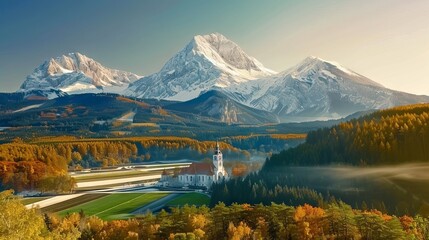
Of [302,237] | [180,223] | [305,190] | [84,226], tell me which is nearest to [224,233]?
[180,223]

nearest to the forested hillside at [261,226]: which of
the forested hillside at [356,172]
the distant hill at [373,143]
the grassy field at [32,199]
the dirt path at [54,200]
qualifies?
the forested hillside at [356,172]

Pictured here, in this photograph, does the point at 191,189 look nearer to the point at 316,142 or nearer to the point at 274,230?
the point at 316,142

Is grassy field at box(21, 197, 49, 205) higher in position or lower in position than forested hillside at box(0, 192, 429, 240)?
lower

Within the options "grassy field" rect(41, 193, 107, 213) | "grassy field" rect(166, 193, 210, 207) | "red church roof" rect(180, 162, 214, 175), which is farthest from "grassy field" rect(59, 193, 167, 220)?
"red church roof" rect(180, 162, 214, 175)

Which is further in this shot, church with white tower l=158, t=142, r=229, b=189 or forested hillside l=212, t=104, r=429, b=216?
church with white tower l=158, t=142, r=229, b=189

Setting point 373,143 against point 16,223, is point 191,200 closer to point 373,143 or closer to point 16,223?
point 373,143

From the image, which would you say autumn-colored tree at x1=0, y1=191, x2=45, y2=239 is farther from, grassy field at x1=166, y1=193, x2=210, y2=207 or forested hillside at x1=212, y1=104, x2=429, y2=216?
grassy field at x1=166, y1=193, x2=210, y2=207

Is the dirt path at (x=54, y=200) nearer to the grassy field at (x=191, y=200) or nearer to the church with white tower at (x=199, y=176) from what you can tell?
the church with white tower at (x=199, y=176)
